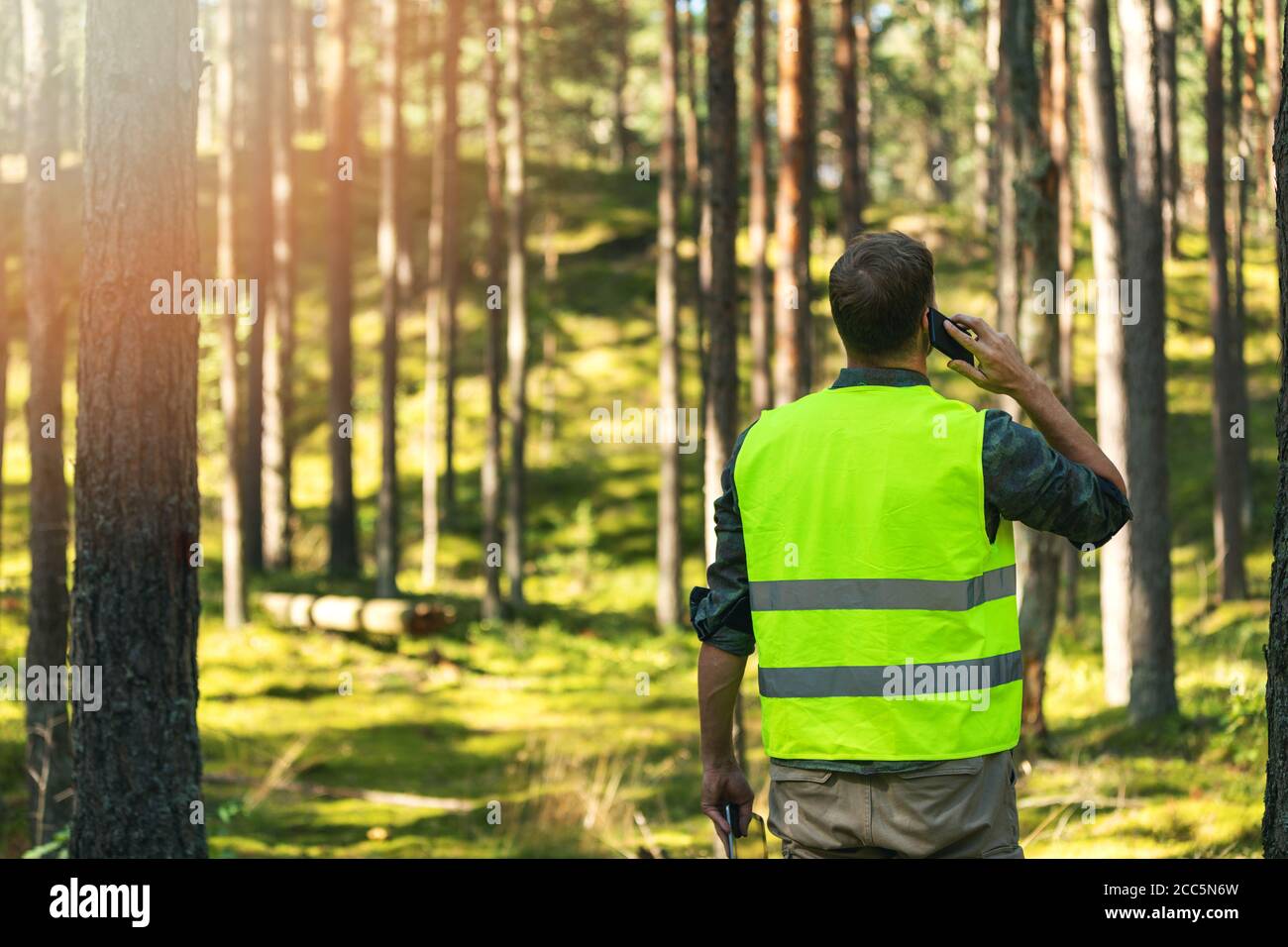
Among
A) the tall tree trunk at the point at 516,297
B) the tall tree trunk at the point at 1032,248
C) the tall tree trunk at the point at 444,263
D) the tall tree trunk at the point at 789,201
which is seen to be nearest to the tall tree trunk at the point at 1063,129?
the tall tree trunk at the point at 789,201

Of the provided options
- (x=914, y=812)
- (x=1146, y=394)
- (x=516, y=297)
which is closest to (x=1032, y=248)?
(x=1146, y=394)

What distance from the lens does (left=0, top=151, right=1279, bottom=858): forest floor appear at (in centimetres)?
1085

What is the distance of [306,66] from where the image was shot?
164ft

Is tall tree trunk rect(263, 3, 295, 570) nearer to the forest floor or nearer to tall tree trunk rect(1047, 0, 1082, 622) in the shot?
the forest floor

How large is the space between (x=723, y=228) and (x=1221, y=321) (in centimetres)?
1440

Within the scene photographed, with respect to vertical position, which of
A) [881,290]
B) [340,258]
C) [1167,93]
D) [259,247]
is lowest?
[881,290]

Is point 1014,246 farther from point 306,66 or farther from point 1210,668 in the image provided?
point 306,66

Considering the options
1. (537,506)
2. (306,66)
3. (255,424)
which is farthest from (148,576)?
(306,66)

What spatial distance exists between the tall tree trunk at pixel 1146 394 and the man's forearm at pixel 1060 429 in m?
11.4

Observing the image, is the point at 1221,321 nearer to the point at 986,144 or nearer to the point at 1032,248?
the point at 1032,248

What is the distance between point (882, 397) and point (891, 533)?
1.11ft

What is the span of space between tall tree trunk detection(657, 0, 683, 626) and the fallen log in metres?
4.82

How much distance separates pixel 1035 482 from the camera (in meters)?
3.24

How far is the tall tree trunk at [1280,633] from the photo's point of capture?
13.4 ft
